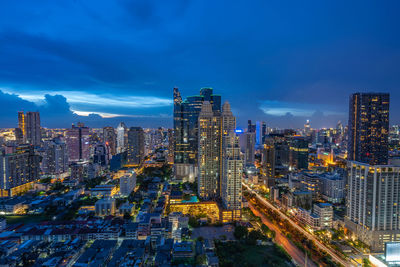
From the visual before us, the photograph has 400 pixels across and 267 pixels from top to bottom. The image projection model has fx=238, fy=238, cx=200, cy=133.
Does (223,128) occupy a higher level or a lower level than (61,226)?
Answer: higher

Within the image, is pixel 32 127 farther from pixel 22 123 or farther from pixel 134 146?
pixel 134 146

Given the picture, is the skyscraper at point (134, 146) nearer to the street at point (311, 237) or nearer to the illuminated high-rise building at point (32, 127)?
the illuminated high-rise building at point (32, 127)

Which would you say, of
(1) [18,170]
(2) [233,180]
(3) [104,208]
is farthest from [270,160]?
(1) [18,170]

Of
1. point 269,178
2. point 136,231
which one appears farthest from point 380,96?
point 136,231

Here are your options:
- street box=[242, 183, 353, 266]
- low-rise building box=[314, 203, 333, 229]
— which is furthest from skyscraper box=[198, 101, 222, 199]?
low-rise building box=[314, 203, 333, 229]

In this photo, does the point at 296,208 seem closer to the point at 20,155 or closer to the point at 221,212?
the point at 221,212

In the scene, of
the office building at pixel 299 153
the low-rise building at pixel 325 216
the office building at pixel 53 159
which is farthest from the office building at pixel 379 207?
the office building at pixel 53 159
